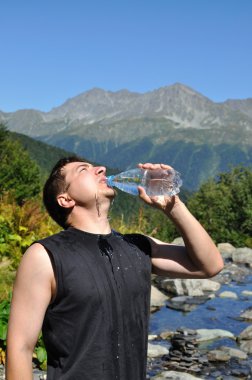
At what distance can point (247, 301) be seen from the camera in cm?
1223

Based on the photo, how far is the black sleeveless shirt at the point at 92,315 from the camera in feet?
7.33

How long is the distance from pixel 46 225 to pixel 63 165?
9358 millimetres

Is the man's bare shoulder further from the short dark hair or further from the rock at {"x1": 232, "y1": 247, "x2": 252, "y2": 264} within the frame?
the rock at {"x1": 232, "y1": 247, "x2": 252, "y2": 264}

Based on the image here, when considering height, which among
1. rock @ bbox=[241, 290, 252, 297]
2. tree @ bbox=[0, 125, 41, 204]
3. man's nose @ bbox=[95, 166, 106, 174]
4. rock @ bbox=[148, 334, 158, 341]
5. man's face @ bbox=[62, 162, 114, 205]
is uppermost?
tree @ bbox=[0, 125, 41, 204]

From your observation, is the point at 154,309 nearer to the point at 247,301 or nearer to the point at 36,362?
the point at 247,301

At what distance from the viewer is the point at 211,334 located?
8.84m

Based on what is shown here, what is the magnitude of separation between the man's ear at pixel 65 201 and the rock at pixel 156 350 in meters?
5.58

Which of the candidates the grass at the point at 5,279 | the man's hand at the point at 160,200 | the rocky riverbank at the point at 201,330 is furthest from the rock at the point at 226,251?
the man's hand at the point at 160,200

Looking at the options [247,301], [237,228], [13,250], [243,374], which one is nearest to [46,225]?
[13,250]

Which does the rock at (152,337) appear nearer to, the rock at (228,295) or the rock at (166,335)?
the rock at (166,335)

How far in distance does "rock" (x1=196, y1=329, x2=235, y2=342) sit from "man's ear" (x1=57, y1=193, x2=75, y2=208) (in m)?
6.61

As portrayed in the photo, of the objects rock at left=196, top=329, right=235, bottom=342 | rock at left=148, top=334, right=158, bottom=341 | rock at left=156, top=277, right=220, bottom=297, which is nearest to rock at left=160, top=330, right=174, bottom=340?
rock at left=148, top=334, right=158, bottom=341

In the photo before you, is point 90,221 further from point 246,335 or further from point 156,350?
point 246,335

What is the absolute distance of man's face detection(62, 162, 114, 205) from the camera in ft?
8.46
